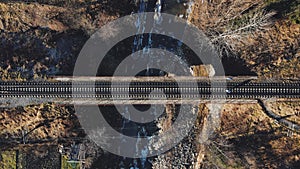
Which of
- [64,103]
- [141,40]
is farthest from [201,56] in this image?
[64,103]

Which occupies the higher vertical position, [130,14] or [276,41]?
[130,14]

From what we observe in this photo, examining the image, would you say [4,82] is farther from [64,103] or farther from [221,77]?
[221,77]

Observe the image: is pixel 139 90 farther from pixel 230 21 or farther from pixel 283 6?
pixel 283 6

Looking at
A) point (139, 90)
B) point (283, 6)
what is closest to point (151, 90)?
point (139, 90)

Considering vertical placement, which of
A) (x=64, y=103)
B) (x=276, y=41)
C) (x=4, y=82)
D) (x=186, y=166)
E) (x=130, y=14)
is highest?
(x=130, y=14)

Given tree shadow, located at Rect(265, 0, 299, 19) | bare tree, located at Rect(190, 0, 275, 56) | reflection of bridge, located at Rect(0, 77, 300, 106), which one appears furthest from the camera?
reflection of bridge, located at Rect(0, 77, 300, 106)

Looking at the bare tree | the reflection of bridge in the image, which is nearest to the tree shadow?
the bare tree

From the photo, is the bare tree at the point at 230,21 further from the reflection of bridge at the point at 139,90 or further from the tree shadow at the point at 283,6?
the reflection of bridge at the point at 139,90

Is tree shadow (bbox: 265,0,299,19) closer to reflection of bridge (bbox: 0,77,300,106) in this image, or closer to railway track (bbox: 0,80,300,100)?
reflection of bridge (bbox: 0,77,300,106)

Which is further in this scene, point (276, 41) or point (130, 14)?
point (130, 14)
